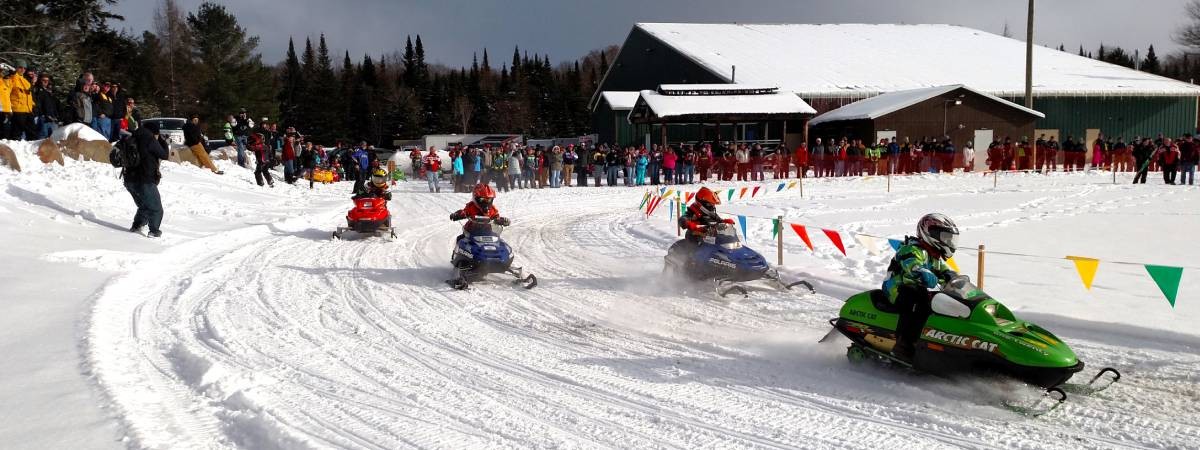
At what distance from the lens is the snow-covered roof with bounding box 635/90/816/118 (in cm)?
3456

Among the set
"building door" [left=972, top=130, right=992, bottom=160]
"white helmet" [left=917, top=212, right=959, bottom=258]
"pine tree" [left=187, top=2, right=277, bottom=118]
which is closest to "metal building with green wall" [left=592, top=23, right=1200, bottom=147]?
"building door" [left=972, top=130, right=992, bottom=160]

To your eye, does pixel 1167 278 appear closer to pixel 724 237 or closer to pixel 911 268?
pixel 911 268

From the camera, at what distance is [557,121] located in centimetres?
8475

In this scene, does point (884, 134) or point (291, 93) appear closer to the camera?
point (884, 134)

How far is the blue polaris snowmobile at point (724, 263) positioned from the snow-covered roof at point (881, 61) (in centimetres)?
3396

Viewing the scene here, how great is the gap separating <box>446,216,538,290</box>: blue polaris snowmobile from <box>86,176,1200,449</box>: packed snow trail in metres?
0.26

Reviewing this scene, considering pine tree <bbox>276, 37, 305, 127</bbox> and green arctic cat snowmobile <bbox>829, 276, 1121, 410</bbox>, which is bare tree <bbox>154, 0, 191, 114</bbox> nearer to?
pine tree <bbox>276, 37, 305, 127</bbox>

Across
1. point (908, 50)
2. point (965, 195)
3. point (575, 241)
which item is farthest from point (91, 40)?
point (908, 50)

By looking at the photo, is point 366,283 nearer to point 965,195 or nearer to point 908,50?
point 965,195

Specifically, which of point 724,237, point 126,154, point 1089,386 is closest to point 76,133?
point 126,154

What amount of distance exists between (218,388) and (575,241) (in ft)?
30.5

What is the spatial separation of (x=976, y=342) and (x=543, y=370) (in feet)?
10.4

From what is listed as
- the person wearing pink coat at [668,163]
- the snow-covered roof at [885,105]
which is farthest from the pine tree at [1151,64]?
the person wearing pink coat at [668,163]

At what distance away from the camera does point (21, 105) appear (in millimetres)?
18000
